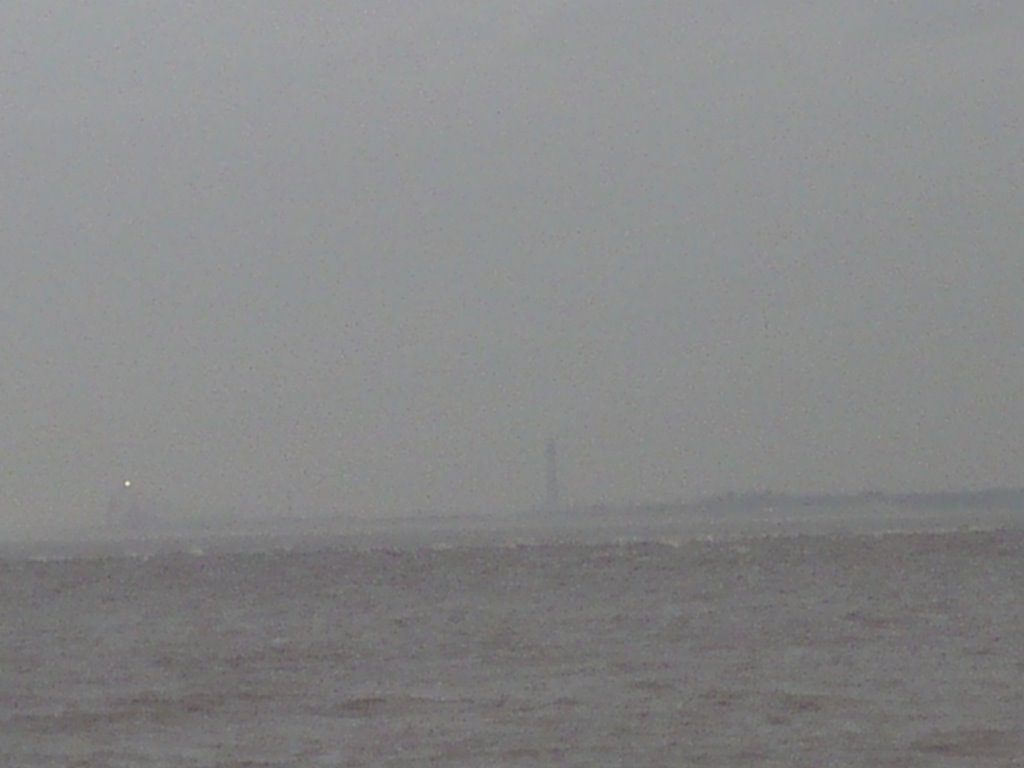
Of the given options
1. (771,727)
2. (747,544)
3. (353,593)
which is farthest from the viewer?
(747,544)

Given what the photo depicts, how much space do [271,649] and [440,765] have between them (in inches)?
520

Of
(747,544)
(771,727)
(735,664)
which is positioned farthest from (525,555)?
(771,727)

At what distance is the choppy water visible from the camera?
1720 cm

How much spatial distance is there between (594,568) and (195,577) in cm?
1216

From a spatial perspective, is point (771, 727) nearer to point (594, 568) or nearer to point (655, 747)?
point (655, 747)

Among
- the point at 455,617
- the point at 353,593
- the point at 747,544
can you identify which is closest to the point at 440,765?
the point at 455,617

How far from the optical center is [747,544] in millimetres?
81500

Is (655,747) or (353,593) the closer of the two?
(655,747)

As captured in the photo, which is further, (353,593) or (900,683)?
(353,593)

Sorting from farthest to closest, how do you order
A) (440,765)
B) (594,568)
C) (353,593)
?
(594,568) → (353,593) → (440,765)

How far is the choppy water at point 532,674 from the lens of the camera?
56.4 feet

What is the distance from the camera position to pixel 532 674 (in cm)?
2322

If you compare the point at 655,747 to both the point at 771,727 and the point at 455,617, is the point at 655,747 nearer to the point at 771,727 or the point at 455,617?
the point at 771,727

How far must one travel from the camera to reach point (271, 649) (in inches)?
1142
